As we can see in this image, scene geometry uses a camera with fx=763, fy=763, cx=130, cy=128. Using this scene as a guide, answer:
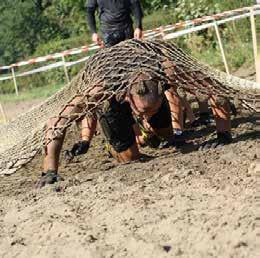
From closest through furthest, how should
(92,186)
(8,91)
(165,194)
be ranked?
(165,194), (92,186), (8,91)

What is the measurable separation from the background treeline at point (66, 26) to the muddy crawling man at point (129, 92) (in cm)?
916

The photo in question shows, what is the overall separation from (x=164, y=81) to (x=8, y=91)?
82.3ft

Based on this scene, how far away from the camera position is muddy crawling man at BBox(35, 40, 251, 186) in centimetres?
631

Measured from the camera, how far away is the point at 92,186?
574 cm

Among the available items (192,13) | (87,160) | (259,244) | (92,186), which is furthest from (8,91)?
(259,244)

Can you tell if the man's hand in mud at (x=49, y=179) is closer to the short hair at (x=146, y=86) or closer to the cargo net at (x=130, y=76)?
the cargo net at (x=130, y=76)

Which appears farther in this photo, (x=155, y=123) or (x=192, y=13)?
(x=192, y=13)

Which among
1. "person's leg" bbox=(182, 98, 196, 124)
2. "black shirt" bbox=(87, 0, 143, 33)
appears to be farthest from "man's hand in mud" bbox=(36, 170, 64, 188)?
"black shirt" bbox=(87, 0, 143, 33)

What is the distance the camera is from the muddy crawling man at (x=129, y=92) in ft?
20.7

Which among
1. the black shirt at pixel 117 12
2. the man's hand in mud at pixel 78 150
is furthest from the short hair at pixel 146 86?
the black shirt at pixel 117 12

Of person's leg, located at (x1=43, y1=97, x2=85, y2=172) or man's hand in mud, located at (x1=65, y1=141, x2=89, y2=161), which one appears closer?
person's leg, located at (x1=43, y1=97, x2=85, y2=172)

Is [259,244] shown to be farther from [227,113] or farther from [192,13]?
[192,13]

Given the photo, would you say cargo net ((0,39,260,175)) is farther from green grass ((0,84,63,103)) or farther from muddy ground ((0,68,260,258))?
green grass ((0,84,63,103))

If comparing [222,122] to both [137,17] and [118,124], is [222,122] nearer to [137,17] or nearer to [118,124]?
[118,124]
